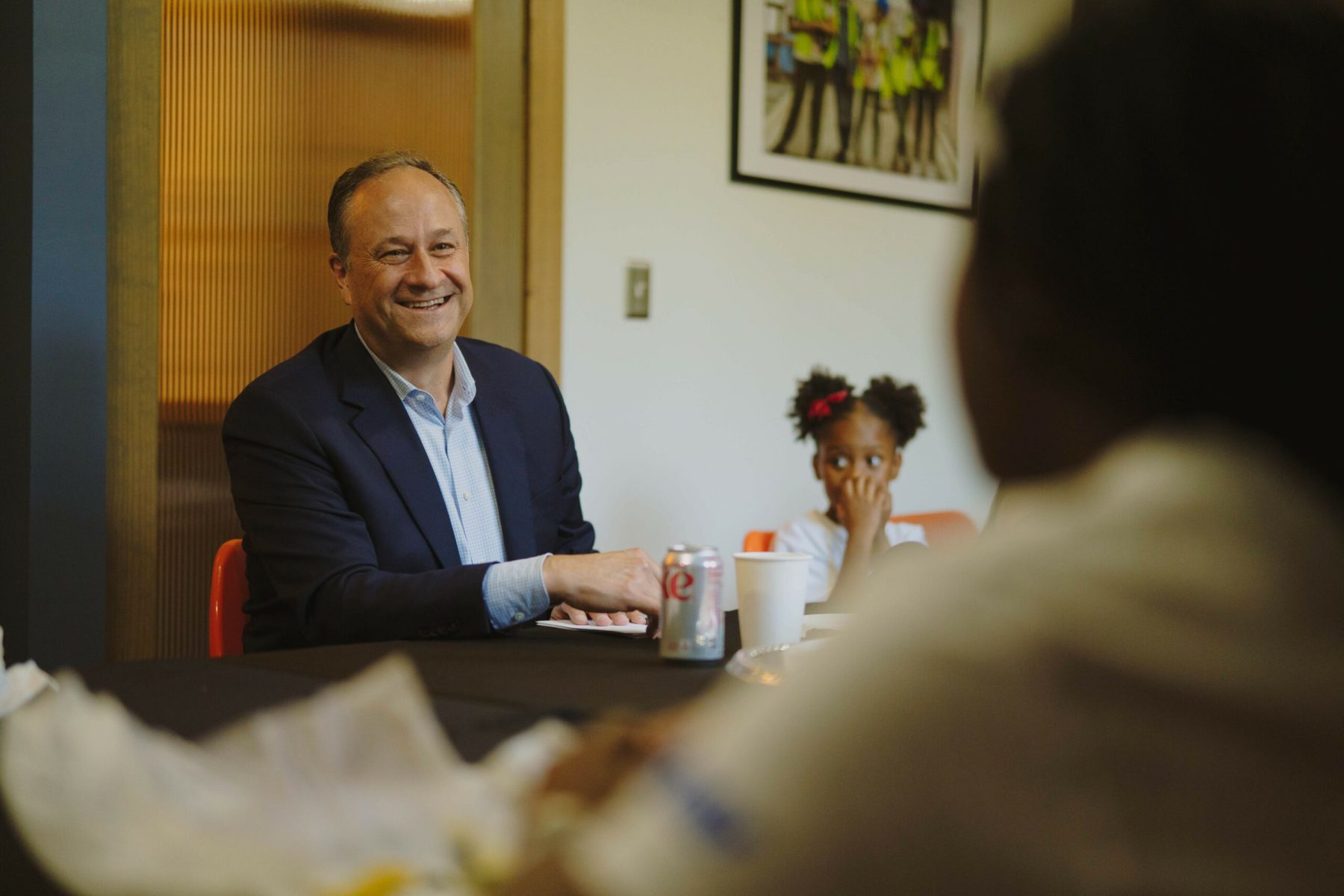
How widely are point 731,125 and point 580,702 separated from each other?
239 cm

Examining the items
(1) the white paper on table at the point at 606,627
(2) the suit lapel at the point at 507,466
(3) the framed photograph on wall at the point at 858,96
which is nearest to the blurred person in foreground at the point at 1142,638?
(1) the white paper on table at the point at 606,627

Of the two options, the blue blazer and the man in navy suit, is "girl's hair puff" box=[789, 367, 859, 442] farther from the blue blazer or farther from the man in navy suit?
the blue blazer

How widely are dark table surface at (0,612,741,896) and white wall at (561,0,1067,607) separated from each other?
5.16ft

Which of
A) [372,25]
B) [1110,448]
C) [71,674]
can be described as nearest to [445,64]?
[372,25]

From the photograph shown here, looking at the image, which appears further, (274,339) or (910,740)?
(274,339)

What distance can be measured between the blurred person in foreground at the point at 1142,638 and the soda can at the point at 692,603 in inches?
28.3

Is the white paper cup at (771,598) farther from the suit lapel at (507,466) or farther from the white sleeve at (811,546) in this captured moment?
the white sleeve at (811,546)

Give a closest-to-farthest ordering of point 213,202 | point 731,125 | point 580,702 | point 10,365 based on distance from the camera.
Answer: point 580,702 < point 10,365 < point 213,202 < point 731,125

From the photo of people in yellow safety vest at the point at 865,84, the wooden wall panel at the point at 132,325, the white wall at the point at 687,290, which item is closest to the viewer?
the wooden wall panel at the point at 132,325

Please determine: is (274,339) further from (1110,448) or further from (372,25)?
(1110,448)

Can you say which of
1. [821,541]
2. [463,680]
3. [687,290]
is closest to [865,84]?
[687,290]

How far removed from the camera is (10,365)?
2271 millimetres

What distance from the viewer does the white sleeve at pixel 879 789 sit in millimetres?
415

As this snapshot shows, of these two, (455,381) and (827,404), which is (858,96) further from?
(455,381)
